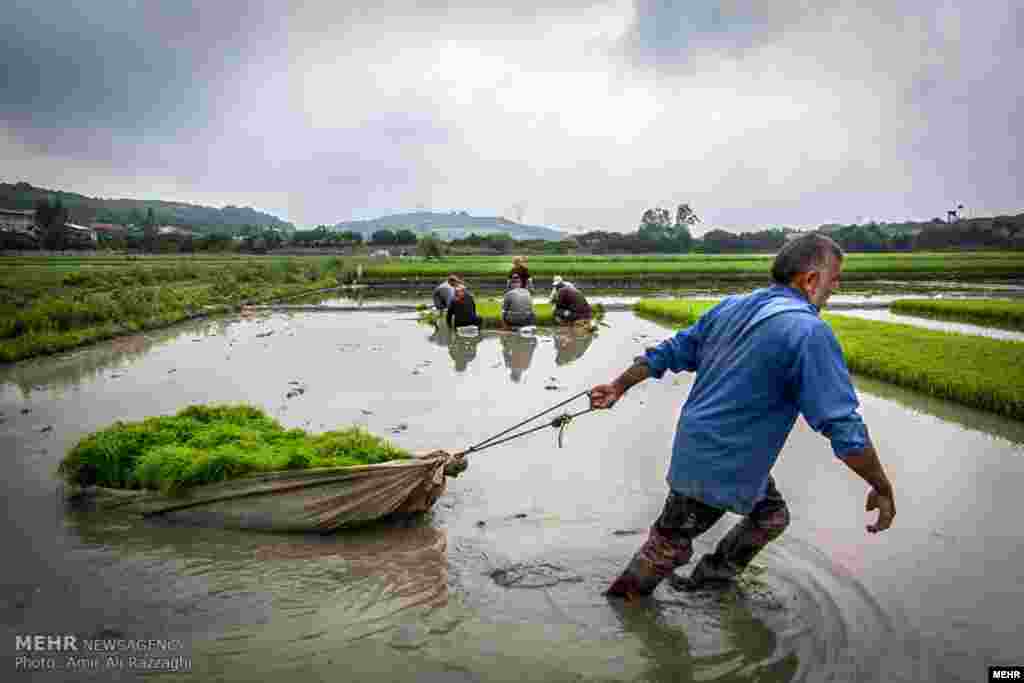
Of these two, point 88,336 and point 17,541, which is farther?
point 88,336

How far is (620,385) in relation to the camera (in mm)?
3488

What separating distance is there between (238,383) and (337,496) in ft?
20.8

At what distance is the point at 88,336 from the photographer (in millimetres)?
14477

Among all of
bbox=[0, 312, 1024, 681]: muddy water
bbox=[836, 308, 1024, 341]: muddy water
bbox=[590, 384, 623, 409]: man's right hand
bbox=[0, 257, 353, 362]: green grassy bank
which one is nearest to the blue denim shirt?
bbox=[590, 384, 623, 409]: man's right hand

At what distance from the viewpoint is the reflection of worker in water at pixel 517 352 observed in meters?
10.9

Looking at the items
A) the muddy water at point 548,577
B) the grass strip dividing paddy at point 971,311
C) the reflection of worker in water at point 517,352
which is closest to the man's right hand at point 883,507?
the muddy water at point 548,577

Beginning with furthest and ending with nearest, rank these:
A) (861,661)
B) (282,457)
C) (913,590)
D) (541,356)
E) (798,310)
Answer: (541,356) → (282,457) → (913,590) → (861,661) → (798,310)

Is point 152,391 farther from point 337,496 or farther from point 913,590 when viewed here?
point 913,590

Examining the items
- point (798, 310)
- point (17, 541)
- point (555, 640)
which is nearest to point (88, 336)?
point (17, 541)

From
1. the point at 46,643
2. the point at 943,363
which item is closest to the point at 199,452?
the point at 46,643

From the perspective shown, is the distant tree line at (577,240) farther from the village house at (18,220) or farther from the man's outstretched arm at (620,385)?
the man's outstretched arm at (620,385)

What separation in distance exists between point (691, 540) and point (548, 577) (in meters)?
1.01

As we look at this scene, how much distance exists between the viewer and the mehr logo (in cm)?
328

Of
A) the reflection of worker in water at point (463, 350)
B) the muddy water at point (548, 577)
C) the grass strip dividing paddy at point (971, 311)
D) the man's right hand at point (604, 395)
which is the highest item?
the man's right hand at point (604, 395)
